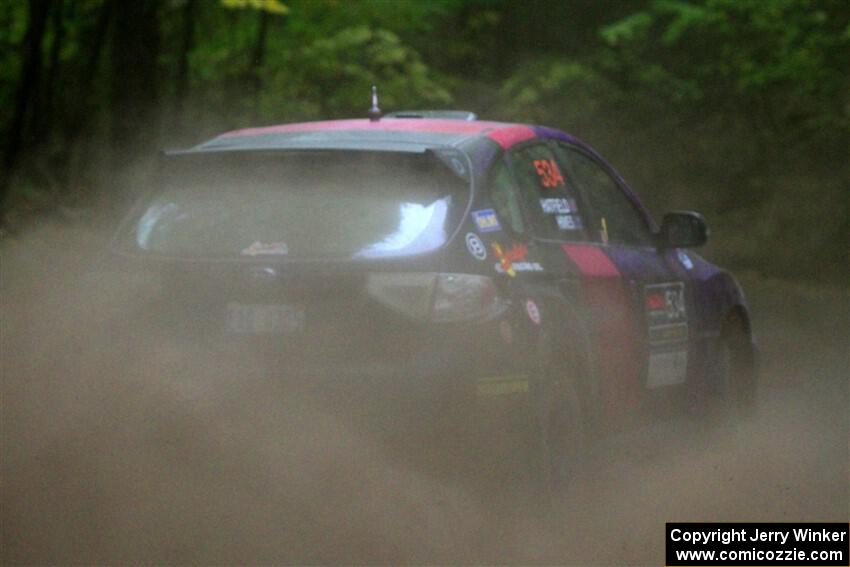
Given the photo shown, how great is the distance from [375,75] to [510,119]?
12.2 ft

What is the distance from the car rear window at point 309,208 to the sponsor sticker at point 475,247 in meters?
0.07

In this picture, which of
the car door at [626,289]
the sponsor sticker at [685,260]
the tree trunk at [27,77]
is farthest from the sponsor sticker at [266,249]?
the tree trunk at [27,77]

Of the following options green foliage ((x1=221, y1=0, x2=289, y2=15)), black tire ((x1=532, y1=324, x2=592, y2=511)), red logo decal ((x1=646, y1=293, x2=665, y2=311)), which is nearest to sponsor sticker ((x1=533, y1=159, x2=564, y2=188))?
red logo decal ((x1=646, y1=293, x2=665, y2=311))

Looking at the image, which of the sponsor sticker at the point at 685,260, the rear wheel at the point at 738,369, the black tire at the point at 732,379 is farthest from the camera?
the rear wheel at the point at 738,369

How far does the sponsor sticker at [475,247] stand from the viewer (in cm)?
645

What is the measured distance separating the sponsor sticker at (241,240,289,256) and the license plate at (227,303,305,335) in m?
0.23

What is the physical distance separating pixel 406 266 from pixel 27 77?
15.6 m

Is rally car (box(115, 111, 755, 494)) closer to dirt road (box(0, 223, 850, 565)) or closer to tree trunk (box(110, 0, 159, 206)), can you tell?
dirt road (box(0, 223, 850, 565))

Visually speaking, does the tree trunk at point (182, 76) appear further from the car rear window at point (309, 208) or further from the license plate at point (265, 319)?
the license plate at point (265, 319)

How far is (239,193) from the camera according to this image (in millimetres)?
6688

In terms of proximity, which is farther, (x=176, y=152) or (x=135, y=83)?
(x=135, y=83)

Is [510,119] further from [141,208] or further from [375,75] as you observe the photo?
[141,208]

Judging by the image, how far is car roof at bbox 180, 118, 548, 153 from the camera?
6.77 m

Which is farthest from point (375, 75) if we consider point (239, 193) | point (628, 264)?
point (239, 193)
